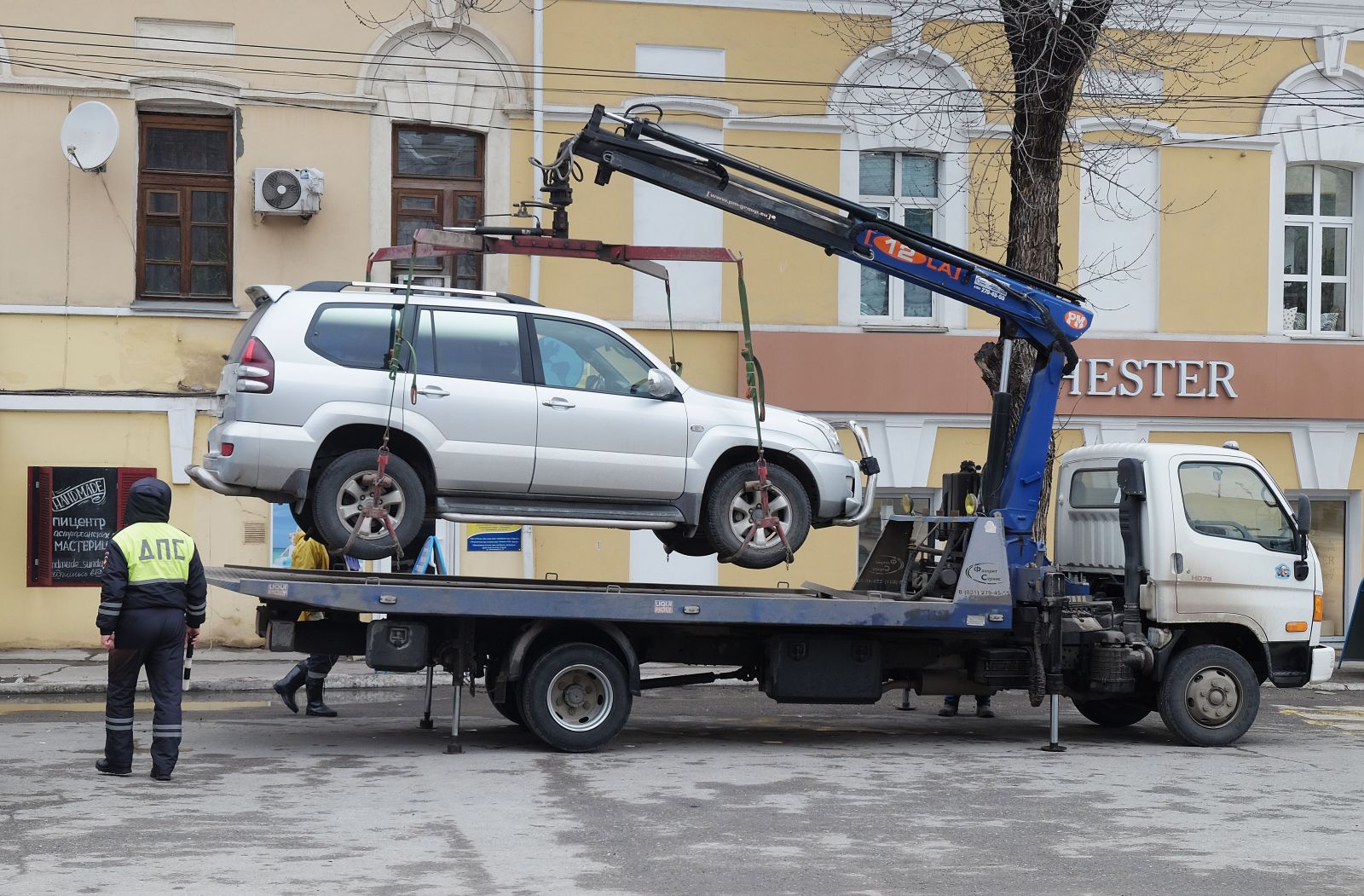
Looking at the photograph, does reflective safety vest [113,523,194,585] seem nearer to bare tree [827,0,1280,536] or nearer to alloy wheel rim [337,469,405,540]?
alloy wheel rim [337,469,405,540]

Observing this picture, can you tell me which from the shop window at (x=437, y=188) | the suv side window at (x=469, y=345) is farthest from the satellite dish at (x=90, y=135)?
the suv side window at (x=469, y=345)

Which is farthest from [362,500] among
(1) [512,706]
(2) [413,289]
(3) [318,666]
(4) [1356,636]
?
(4) [1356,636]

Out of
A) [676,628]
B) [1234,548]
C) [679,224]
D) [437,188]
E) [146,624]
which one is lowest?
[676,628]

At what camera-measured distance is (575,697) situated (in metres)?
10.1

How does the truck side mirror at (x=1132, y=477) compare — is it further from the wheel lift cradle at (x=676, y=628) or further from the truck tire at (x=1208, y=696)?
the truck tire at (x=1208, y=696)

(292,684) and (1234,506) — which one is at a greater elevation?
(1234,506)

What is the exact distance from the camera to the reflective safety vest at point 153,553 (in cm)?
902

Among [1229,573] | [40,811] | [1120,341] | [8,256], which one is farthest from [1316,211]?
[40,811]

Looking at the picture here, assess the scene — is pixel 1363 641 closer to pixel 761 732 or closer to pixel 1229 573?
pixel 1229 573

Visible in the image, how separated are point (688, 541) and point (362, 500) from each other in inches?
91.5

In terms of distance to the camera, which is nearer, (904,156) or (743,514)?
(743,514)

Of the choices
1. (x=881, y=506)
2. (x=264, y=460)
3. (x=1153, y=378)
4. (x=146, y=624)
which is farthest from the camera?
(x=881, y=506)

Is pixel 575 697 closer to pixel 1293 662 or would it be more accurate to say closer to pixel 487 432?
pixel 487 432

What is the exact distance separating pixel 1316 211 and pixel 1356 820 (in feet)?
38.7
